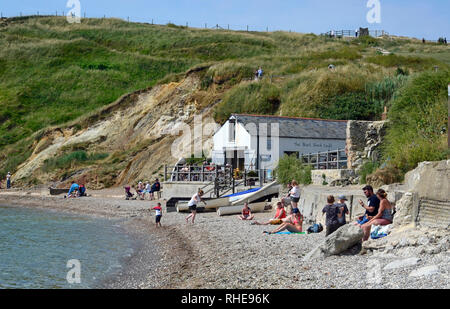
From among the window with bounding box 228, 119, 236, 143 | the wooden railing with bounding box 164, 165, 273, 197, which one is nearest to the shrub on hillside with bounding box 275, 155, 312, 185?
the wooden railing with bounding box 164, 165, 273, 197

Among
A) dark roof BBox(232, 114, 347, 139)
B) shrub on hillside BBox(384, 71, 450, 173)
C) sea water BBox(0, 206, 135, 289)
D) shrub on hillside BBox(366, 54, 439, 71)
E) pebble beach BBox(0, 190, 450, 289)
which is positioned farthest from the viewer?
shrub on hillside BBox(366, 54, 439, 71)

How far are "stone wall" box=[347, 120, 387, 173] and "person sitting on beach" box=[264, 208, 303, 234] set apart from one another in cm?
529

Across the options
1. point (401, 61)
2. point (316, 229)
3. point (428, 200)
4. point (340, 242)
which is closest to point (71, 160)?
point (401, 61)

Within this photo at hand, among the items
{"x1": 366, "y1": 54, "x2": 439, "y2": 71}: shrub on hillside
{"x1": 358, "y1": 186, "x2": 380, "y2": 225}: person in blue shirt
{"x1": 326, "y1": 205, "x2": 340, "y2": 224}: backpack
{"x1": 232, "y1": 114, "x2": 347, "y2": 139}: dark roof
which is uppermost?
{"x1": 366, "y1": 54, "x2": 439, "y2": 71}: shrub on hillside

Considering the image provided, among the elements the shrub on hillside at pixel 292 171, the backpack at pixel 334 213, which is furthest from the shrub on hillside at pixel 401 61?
the backpack at pixel 334 213

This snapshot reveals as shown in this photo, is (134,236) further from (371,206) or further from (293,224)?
(371,206)

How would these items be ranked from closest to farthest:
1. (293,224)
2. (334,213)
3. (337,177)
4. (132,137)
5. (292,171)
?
(334,213), (293,224), (337,177), (292,171), (132,137)

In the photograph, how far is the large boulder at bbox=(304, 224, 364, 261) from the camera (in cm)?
1097

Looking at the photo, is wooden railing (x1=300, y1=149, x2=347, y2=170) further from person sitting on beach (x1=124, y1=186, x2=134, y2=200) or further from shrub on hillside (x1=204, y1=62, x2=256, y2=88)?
shrub on hillside (x1=204, y1=62, x2=256, y2=88)

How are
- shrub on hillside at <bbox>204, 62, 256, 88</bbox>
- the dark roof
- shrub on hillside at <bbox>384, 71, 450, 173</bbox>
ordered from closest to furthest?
shrub on hillside at <bbox>384, 71, 450, 173</bbox>, the dark roof, shrub on hillside at <bbox>204, 62, 256, 88</bbox>

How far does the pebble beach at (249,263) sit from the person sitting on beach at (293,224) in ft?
1.91

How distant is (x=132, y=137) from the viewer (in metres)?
45.2

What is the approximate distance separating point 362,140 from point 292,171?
5098mm

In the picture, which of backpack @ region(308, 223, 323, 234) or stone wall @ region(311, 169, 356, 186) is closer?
backpack @ region(308, 223, 323, 234)
